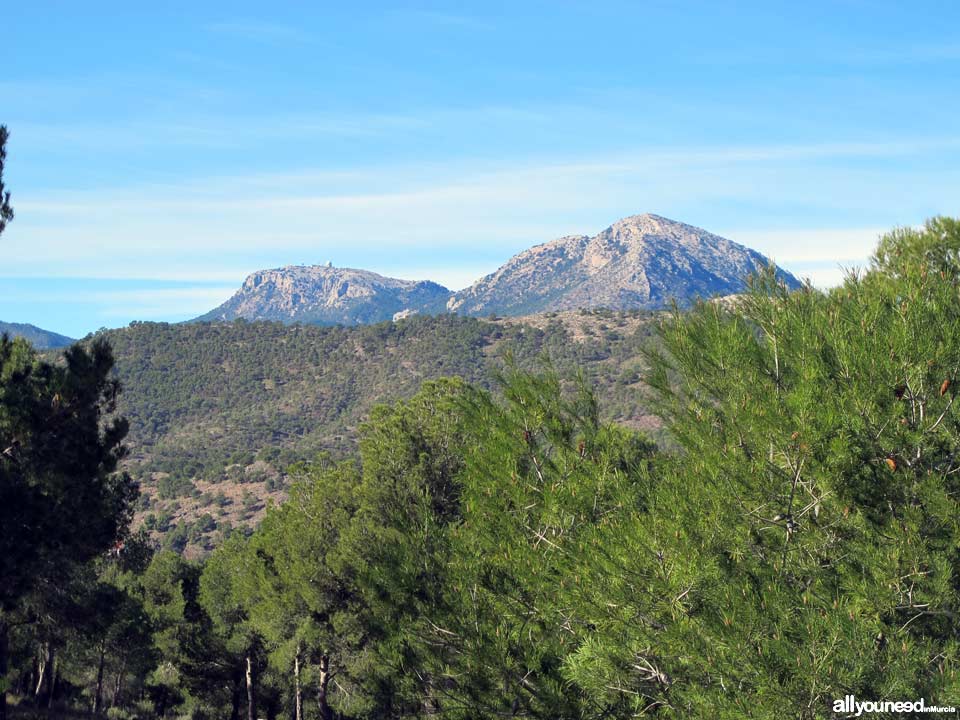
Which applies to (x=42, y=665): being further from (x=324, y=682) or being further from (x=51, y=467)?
(x=51, y=467)

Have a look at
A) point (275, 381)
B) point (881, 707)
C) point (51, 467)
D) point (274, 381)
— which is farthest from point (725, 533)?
point (274, 381)

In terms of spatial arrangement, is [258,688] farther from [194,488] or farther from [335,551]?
[194,488]

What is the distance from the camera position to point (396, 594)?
7.98 metres

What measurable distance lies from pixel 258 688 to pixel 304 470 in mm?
14045

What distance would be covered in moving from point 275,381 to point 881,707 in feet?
450

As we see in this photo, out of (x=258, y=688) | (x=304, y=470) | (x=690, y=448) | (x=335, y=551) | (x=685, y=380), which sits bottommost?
(x=258, y=688)

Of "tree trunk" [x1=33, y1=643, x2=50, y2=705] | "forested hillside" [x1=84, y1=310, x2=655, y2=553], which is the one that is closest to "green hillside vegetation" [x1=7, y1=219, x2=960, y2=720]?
"tree trunk" [x1=33, y1=643, x2=50, y2=705]

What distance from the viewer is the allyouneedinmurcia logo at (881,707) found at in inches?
177

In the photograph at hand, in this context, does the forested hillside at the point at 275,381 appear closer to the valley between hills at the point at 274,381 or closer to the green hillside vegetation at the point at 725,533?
the valley between hills at the point at 274,381

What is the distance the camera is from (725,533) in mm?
5426

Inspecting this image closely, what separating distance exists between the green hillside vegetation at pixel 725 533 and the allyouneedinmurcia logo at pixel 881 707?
3cm

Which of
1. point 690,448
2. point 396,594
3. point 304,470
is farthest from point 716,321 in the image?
point 304,470

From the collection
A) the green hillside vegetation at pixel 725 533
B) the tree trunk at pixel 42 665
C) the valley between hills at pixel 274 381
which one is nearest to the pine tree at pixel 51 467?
the green hillside vegetation at pixel 725 533

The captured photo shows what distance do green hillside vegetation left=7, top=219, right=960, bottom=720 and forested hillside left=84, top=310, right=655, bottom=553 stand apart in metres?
76.1
